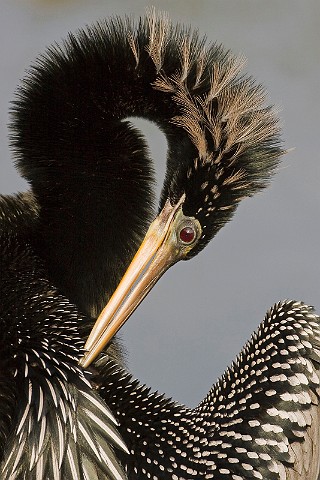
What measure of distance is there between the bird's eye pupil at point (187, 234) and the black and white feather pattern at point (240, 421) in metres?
0.33

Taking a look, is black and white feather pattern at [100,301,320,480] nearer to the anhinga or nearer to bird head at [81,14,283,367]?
the anhinga

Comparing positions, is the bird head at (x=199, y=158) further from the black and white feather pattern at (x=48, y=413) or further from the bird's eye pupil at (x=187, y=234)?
the black and white feather pattern at (x=48, y=413)

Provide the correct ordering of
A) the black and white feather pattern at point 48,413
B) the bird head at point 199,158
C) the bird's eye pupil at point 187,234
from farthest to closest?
the bird's eye pupil at point 187,234
the bird head at point 199,158
the black and white feather pattern at point 48,413

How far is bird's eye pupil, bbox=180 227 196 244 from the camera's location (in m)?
2.19

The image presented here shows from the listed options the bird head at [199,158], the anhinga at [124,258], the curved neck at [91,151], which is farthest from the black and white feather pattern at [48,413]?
the curved neck at [91,151]

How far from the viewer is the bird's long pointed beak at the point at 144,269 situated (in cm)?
209

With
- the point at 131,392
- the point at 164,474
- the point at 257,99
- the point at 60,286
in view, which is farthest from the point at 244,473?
the point at 257,99

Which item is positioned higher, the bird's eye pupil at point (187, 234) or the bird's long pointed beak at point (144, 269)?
the bird's eye pupil at point (187, 234)

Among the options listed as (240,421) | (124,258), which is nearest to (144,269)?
(124,258)

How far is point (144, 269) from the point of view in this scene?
2.17m

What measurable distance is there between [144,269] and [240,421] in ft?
1.51

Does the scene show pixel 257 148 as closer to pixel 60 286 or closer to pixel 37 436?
pixel 60 286

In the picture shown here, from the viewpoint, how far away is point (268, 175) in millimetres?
2125

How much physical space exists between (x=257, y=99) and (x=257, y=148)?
11cm
